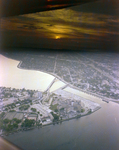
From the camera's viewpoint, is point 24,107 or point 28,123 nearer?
point 28,123

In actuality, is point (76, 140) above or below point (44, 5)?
below

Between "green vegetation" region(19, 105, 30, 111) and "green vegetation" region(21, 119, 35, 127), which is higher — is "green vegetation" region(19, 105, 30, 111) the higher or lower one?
the higher one

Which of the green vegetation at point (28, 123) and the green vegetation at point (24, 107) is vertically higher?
the green vegetation at point (24, 107)

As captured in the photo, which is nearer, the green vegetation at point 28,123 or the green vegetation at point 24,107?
the green vegetation at point 28,123

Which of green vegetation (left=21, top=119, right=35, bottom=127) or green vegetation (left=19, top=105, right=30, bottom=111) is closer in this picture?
green vegetation (left=21, top=119, right=35, bottom=127)

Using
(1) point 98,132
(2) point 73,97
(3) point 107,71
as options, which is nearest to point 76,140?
(1) point 98,132

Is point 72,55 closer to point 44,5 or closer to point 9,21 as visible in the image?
point 44,5

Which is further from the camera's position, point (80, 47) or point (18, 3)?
point (80, 47)

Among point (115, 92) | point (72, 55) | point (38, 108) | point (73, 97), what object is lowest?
point (38, 108)

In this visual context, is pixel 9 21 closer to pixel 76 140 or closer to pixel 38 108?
pixel 38 108

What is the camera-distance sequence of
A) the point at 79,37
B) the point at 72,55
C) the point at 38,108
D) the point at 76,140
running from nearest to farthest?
the point at 76,140 < the point at 38,108 < the point at 79,37 < the point at 72,55

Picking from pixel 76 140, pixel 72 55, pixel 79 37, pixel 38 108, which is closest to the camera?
pixel 76 140
